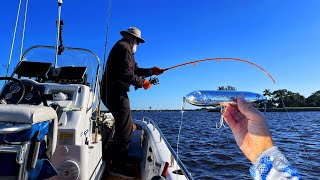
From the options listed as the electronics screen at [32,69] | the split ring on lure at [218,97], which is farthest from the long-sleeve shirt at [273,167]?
the electronics screen at [32,69]

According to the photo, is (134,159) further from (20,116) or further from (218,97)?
(218,97)

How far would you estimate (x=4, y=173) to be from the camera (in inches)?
72.7

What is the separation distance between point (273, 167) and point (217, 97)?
1.79 ft

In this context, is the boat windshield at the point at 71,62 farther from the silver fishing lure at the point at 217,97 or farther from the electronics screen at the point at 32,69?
the silver fishing lure at the point at 217,97

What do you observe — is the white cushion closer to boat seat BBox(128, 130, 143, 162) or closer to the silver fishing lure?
the silver fishing lure

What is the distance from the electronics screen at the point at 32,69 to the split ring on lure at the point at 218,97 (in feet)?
9.44

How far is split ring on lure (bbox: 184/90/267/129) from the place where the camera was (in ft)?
5.32

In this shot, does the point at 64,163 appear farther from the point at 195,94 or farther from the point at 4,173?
the point at 195,94

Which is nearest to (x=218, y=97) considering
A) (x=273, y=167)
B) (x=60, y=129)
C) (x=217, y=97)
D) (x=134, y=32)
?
(x=217, y=97)

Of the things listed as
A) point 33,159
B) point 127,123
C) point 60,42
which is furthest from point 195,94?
point 60,42

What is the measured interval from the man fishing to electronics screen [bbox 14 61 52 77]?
2.56 feet

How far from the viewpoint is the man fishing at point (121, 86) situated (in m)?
4.19

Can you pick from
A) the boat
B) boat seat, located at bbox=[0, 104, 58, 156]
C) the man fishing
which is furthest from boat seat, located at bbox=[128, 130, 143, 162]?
boat seat, located at bbox=[0, 104, 58, 156]

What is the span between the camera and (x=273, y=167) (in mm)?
1236
